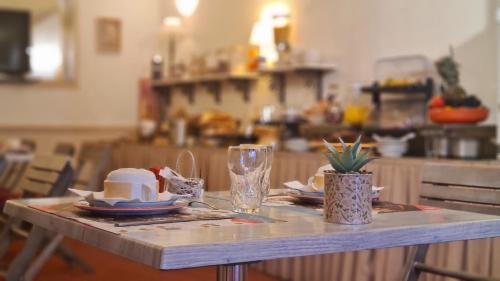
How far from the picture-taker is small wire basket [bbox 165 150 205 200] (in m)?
2.13

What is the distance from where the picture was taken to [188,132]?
693cm

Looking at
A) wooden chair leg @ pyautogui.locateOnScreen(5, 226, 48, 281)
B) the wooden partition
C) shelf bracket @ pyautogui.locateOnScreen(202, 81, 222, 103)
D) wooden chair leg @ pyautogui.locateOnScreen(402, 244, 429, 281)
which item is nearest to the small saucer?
the wooden partition

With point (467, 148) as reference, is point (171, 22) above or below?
above

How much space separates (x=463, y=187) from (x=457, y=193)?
Answer: 0.03m

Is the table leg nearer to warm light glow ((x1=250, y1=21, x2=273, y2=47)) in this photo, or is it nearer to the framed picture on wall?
warm light glow ((x1=250, y1=21, x2=273, y2=47))

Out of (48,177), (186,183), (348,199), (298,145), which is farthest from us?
(298,145)

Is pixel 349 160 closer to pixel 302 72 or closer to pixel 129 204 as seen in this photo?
pixel 129 204

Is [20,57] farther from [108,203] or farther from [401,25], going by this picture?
[108,203]

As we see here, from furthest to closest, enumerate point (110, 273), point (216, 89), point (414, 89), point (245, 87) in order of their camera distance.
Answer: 1. point (216, 89)
2. point (245, 87)
3. point (110, 273)
4. point (414, 89)

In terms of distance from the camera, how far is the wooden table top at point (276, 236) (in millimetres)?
1366

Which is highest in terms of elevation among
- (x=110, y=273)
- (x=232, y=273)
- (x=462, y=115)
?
(x=462, y=115)

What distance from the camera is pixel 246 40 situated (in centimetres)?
661

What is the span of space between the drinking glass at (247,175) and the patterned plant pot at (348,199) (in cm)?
25

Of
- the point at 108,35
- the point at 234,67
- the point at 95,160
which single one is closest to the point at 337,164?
the point at 95,160
